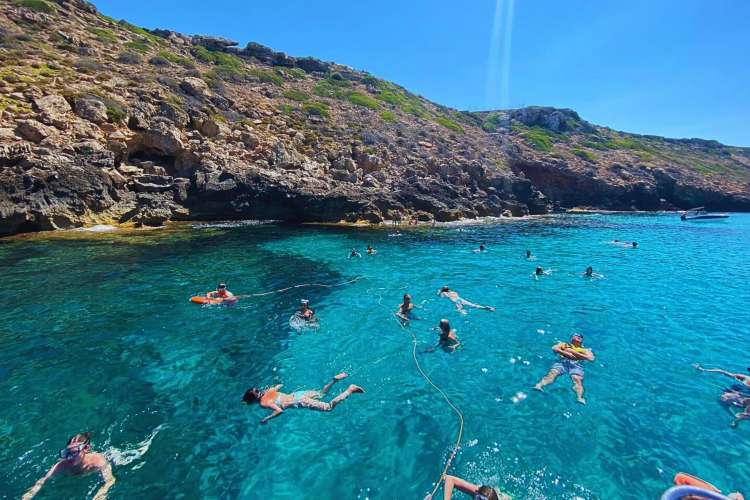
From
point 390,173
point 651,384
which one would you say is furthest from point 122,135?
point 651,384

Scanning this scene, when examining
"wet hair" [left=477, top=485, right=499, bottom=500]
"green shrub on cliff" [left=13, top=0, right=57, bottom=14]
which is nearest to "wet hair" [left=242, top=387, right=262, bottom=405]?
"wet hair" [left=477, top=485, right=499, bottom=500]

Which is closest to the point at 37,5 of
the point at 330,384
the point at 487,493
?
the point at 330,384

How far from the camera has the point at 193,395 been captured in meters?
7.64

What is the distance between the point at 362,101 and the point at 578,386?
6208 cm

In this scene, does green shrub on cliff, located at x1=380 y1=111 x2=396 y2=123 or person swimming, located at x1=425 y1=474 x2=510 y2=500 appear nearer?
person swimming, located at x1=425 y1=474 x2=510 y2=500

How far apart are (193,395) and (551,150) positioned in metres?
76.2

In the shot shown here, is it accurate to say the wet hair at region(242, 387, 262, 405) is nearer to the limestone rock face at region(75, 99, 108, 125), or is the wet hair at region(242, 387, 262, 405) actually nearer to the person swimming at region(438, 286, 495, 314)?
the person swimming at region(438, 286, 495, 314)

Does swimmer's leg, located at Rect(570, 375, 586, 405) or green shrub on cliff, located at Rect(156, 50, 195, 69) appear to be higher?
green shrub on cliff, located at Rect(156, 50, 195, 69)

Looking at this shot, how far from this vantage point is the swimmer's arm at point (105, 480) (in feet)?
16.8

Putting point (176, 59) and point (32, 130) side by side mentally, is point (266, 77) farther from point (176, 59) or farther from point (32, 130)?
point (32, 130)

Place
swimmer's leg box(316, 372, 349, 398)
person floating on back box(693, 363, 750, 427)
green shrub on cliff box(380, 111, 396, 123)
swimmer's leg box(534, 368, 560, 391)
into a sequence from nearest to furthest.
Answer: person floating on back box(693, 363, 750, 427)
swimmer's leg box(316, 372, 349, 398)
swimmer's leg box(534, 368, 560, 391)
green shrub on cliff box(380, 111, 396, 123)

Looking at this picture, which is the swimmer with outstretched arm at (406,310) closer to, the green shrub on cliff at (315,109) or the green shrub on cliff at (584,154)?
the green shrub on cliff at (315,109)

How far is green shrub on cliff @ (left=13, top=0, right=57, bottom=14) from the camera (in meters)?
44.2

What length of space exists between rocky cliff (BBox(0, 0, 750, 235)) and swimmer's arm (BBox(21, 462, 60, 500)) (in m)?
24.2
